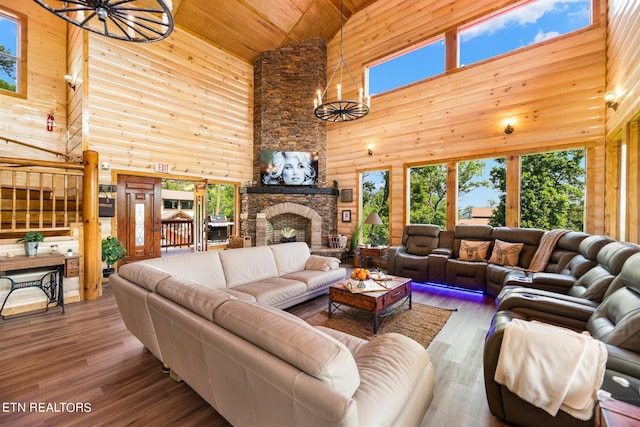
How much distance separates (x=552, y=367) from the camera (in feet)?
4.74

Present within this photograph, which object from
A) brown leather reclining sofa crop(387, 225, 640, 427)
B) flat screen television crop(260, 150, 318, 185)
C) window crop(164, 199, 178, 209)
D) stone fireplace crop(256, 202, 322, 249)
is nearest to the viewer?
brown leather reclining sofa crop(387, 225, 640, 427)

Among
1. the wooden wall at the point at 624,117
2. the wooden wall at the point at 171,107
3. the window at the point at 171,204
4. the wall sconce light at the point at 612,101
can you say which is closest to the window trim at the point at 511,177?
the wooden wall at the point at 624,117

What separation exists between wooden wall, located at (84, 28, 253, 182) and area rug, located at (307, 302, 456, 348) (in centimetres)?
484

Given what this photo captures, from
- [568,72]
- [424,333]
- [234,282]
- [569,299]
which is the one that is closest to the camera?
[569,299]

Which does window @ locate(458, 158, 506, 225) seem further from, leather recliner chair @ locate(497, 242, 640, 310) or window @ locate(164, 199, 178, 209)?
window @ locate(164, 199, 178, 209)

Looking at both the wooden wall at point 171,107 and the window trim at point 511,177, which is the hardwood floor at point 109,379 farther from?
the wooden wall at point 171,107

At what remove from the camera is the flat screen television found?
7086mm

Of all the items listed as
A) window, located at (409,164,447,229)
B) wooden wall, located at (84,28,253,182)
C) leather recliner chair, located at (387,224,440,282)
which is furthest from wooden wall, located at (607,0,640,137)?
wooden wall, located at (84,28,253,182)

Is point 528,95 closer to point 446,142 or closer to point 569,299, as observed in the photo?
point 446,142

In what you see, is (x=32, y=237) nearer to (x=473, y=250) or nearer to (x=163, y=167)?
(x=163, y=167)

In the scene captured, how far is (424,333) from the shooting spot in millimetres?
A: 2984

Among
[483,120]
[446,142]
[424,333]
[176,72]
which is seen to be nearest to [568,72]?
[483,120]

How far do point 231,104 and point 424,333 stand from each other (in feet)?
22.1

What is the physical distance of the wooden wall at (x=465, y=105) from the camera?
4.23 meters
